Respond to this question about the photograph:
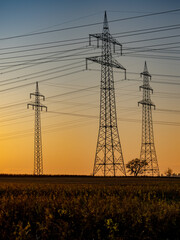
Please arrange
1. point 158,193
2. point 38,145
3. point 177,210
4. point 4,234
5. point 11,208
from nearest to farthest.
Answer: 1. point 4,234
2. point 177,210
3. point 11,208
4. point 158,193
5. point 38,145

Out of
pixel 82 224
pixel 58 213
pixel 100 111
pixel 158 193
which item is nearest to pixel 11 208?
pixel 58 213

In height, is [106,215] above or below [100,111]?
below

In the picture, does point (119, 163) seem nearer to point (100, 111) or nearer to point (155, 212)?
point (100, 111)

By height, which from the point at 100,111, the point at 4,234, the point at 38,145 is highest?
the point at 100,111

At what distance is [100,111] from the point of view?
49688 millimetres

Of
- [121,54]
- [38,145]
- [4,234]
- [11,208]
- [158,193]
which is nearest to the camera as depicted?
[4,234]

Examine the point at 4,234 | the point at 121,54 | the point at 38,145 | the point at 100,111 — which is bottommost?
the point at 4,234

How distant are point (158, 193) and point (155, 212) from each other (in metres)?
A: 9.84

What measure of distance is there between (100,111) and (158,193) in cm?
2904

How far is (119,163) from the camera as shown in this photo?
49969 millimetres

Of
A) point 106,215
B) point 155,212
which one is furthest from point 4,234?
point 155,212

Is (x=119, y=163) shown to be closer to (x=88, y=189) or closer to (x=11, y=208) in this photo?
(x=88, y=189)

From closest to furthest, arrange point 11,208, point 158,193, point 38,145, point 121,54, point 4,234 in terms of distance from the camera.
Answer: point 4,234 < point 11,208 < point 158,193 < point 121,54 < point 38,145

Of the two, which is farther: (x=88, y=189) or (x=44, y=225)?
(x=88, y=189)
